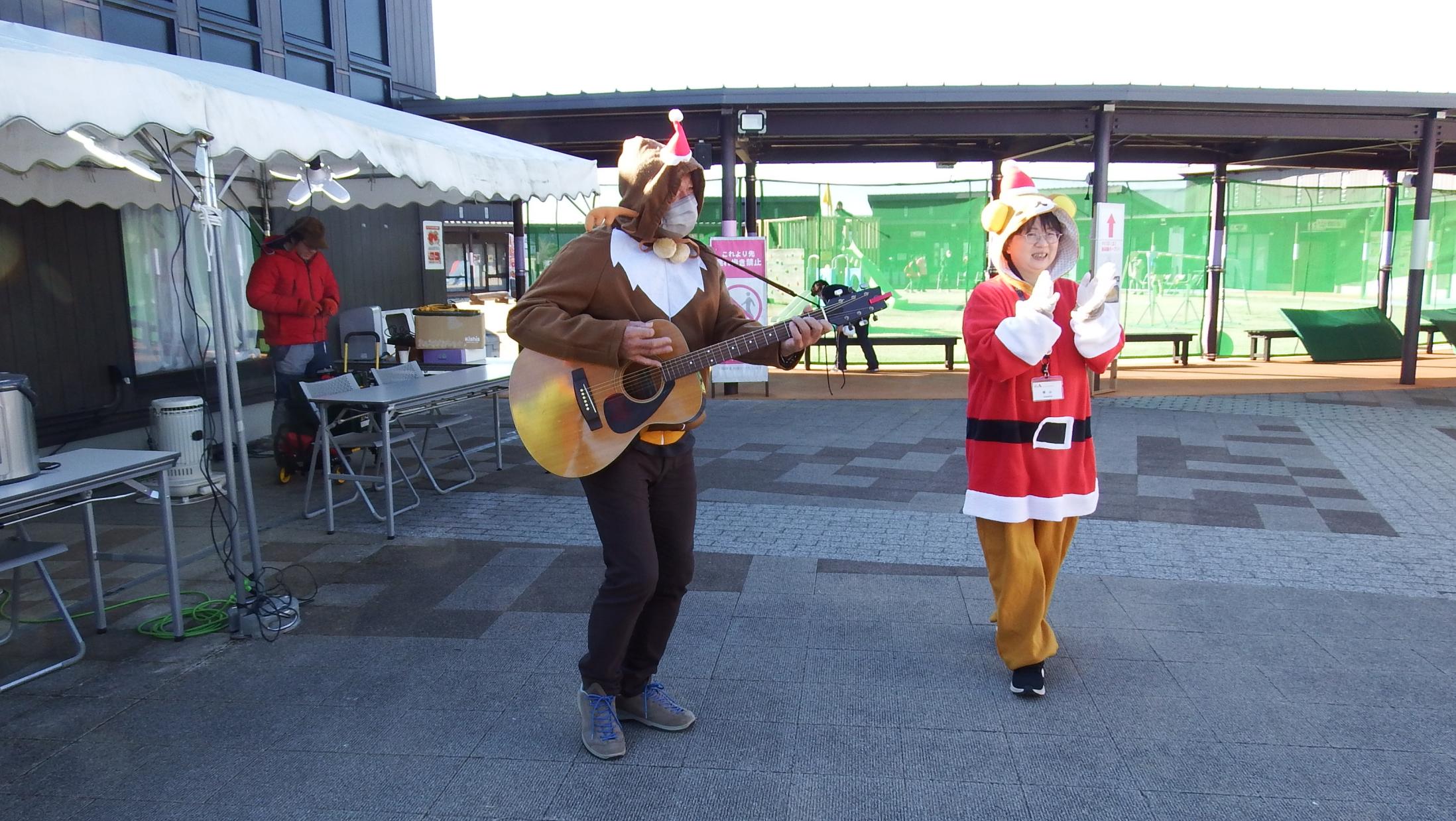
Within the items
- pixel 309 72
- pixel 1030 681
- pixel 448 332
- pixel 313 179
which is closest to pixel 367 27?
pixel 309 72

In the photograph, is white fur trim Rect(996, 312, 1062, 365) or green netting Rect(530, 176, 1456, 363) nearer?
white fur trim Rect(996, 312, 1062, 365)

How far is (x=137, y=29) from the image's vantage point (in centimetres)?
746

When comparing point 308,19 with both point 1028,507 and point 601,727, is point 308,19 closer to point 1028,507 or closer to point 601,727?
point 601,727

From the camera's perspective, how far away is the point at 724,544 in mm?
5273

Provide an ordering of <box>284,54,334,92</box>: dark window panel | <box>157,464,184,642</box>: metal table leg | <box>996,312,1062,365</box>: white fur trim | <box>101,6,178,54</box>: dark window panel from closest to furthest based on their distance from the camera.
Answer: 1. <box>996,312,1062,365</box>: white fur trim
2. <box>157,464,184,642</box>: metal table leg
3. <box>101,6,178,54</box>: dark window panel
4. <box>284,54,334,92</box>: dark window panel

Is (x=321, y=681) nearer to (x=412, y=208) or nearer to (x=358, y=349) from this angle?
(x=358, y=349)

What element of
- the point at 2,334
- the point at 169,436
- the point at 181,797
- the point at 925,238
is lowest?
the point at 181,797

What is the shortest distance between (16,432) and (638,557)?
8.06ft

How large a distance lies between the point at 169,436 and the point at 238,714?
13.2 ft

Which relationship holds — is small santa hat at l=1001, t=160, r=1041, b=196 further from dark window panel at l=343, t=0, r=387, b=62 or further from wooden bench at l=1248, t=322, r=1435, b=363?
wooden bench at l=1248, t=322, r=1435, b=363

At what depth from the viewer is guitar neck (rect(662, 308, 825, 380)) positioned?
293 centimetres

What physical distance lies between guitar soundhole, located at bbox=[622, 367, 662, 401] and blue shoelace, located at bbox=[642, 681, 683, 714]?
39.4 inches

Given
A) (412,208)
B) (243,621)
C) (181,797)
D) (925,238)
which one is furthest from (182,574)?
(925,238)

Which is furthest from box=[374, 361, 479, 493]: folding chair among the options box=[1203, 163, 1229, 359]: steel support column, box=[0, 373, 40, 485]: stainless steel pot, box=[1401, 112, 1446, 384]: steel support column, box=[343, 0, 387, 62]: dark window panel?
box=[1203, 163, 1229, 359]: steel support column
